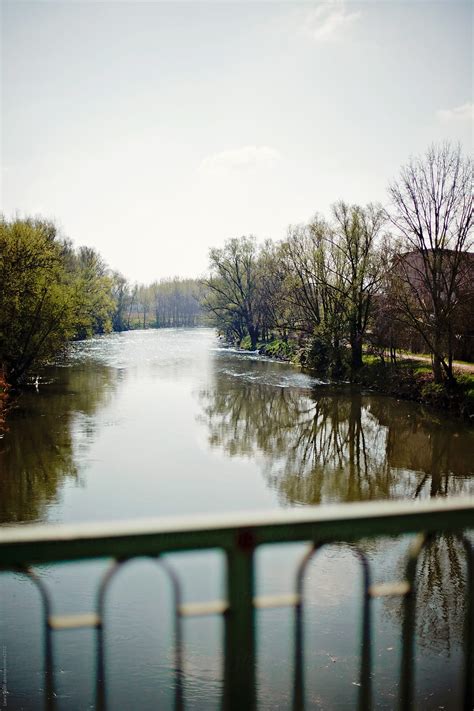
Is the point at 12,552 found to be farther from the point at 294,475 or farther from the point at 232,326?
the point at 232,326

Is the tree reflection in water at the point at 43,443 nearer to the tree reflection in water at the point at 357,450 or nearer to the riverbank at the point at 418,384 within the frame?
the tree reflection in water at the point at 357,450

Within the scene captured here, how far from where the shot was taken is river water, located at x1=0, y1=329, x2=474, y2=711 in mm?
4527

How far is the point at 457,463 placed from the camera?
16.1 metres

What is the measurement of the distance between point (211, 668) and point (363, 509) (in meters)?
3.30

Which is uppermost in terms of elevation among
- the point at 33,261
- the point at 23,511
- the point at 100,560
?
the point at 33,261

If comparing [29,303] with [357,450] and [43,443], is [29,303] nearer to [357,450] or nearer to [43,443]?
[43,443]

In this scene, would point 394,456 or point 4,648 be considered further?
point 394,456

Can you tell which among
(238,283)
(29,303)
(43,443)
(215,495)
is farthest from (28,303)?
(238,283)

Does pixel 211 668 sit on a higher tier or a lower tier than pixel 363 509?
lower

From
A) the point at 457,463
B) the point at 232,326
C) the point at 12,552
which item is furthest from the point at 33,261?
the point at 232,326

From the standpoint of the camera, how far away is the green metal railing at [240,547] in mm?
2127

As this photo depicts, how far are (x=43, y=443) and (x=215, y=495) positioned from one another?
23.5 feet

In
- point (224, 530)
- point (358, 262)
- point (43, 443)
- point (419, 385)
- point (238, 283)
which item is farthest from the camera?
point (238, 283)

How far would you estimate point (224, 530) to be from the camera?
223cm
